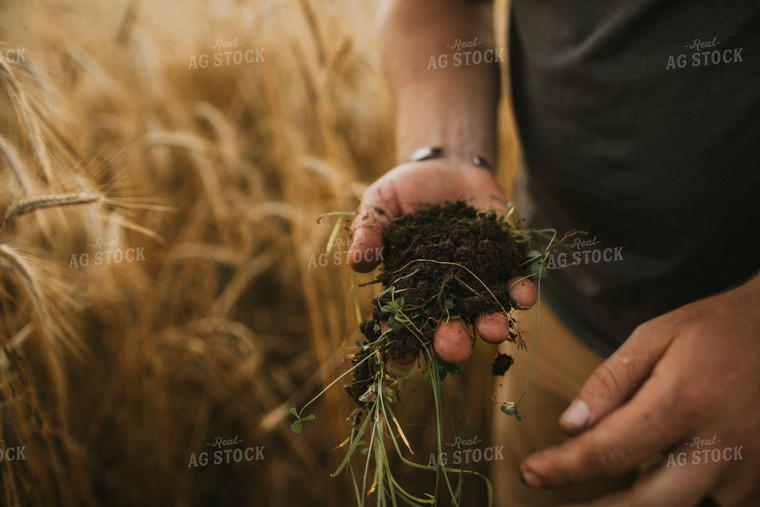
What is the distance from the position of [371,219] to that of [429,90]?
46 centimetres

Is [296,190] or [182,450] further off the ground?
[296,190]

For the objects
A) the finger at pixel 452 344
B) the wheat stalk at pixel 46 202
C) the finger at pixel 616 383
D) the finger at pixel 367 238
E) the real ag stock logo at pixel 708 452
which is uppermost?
the wheat stalk at pixel 46 202

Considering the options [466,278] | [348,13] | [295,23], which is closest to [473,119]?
[466,278]

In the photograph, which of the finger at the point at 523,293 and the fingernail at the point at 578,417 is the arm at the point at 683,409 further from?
the finger at the point at 523,293

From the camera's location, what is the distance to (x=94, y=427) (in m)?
1.31

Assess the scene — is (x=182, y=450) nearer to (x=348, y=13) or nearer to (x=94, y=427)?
(x=94, y=427)

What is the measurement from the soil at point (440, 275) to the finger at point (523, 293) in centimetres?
2

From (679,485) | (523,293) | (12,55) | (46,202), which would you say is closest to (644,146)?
(523,293)

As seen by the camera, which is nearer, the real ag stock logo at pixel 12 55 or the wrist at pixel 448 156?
the real ag stock logo at pixel 12 55

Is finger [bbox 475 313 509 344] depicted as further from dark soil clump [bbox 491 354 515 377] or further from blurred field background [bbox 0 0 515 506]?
blurred field background [bbox 0 0 515 506]

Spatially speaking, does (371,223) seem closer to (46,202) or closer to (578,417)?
(578,417)

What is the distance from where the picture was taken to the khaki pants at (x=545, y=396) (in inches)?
43.4

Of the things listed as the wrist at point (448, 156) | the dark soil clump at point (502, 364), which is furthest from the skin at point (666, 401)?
the wrist at point (448, 156)

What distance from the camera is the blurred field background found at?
1.01 metres
